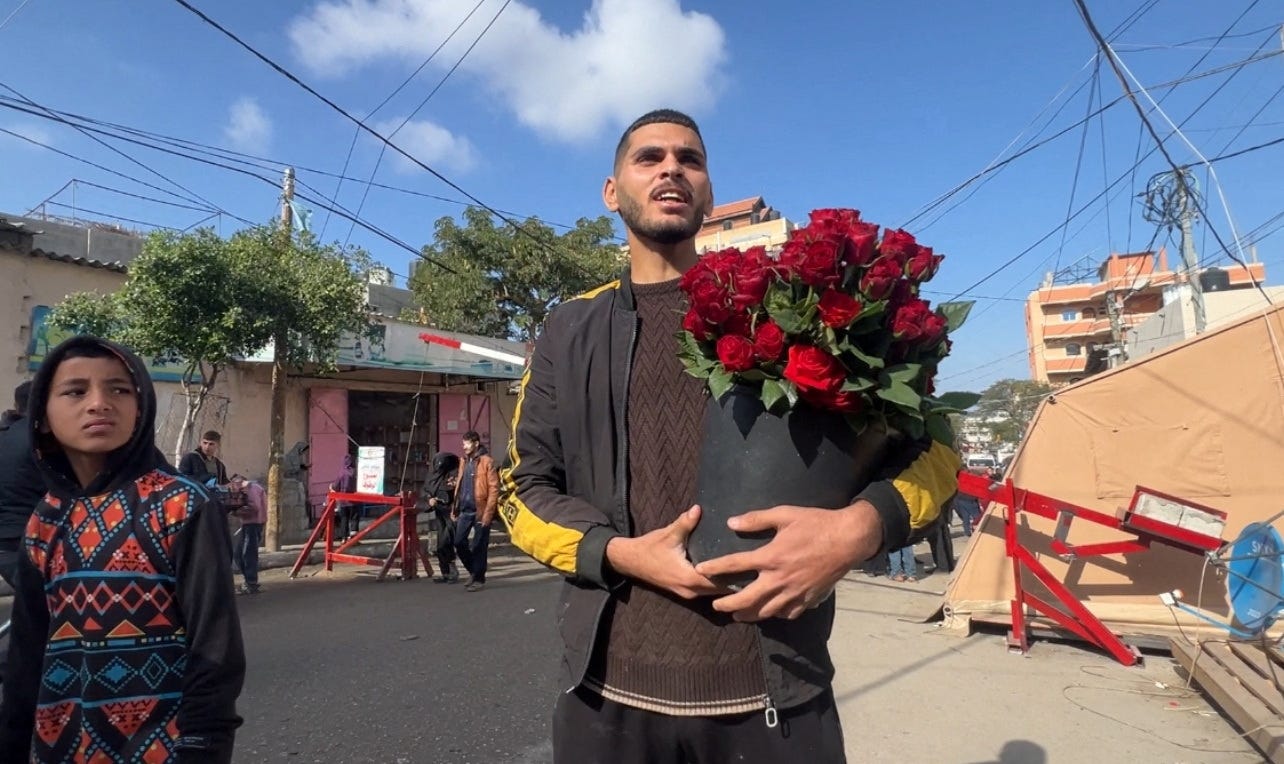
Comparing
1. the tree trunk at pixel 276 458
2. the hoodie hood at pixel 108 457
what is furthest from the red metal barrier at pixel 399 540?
the hoodie hood at pixel 108 457

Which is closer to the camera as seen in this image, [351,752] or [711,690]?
[711,690]

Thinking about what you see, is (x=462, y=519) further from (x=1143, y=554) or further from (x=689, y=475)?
(x=689, y=475)

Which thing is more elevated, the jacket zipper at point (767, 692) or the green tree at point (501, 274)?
the green tree at point (501, 274)

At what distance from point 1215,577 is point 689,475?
669 centimetres

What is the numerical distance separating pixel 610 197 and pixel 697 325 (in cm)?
56

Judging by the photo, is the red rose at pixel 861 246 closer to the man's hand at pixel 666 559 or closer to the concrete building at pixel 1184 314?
the man's hand at pixel 666 559

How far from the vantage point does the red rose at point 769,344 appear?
1.29 metres

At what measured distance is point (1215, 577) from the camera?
613cm

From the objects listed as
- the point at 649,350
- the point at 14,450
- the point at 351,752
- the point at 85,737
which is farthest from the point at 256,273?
the point at 649,350

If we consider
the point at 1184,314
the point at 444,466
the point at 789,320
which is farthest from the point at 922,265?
the point at 1184,314

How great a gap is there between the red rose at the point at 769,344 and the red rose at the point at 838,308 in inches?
3.1

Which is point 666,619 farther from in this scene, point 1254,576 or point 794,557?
point 1254,576

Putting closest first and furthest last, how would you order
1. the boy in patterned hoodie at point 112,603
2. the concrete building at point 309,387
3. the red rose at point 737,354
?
1. the red rose at point 737,354
2. the boy in patterned hoodie at point 112,603
3. the concrete building at point 309,387

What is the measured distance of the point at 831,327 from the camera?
1274 millimetres
